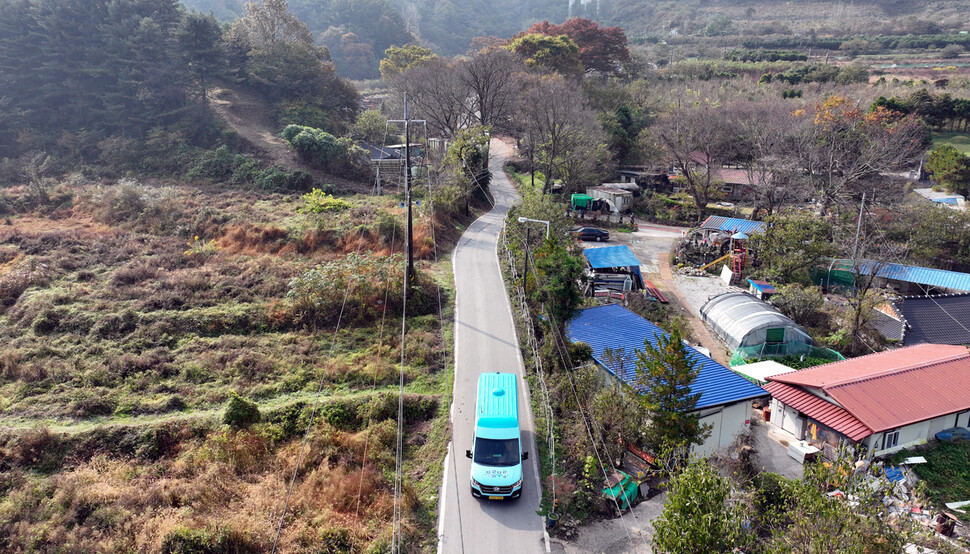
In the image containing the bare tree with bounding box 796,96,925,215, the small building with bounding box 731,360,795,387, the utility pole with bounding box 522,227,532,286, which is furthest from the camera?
the bare tree with bounding box 796,96,925,215

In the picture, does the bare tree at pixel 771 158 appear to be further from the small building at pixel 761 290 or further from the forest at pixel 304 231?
the small building at pixel 761 290

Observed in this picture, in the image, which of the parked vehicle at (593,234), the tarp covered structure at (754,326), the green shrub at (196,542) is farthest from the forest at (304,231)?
the parked vehicle at (593,234)

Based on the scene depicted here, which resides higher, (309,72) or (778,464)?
(309,72)

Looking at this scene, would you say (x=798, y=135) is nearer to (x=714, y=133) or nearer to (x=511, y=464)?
(x=714, y=133)

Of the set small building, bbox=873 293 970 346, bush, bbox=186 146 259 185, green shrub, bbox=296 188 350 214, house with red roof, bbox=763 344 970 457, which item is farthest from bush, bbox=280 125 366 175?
small building, bbox=873 293 970 346

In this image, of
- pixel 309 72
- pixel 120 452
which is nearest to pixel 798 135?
pixel 309 72

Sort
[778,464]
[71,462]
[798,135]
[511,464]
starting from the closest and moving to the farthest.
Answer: [511,464]
[71,462]
[778,464]
[798,135]

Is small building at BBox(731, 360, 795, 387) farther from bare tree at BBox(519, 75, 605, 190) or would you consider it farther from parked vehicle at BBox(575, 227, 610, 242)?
bare tree at BBox(519, 75, 605, 190)
